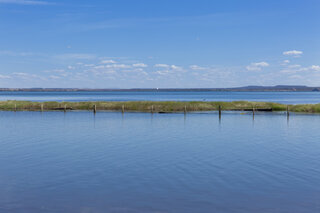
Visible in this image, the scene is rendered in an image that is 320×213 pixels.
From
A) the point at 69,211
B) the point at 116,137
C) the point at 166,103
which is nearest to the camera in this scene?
the point at 69,211

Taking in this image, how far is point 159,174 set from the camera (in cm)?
2298

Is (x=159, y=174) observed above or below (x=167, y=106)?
below

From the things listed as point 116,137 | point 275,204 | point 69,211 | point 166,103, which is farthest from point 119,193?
point 166,103

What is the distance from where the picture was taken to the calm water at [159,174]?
17.0 metres

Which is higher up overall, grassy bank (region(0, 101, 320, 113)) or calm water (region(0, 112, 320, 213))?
grassy bank (region(0, 101, 320, 113))

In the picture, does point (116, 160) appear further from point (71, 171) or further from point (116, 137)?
point (116, 137)

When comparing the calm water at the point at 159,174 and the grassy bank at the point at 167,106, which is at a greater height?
the grassy bank at the point at 167,106

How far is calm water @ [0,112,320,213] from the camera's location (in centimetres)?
1695

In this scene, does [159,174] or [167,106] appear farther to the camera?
[167,106]

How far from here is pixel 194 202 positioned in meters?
17.2

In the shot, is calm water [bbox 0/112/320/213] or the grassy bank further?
the grassy bank

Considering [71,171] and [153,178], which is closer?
[153,178]

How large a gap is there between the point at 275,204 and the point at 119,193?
866 cm

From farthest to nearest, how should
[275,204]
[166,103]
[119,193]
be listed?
1. [166,103]
2. [119,193]
3. [275,204]
